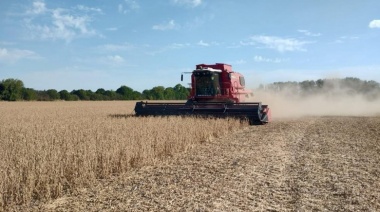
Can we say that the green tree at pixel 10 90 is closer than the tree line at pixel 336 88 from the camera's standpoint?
No

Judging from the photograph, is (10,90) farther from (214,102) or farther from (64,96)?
(214,102)

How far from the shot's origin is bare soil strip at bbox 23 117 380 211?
4387 mm

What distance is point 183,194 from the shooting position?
480 cm

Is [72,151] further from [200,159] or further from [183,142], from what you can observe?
[183,142]

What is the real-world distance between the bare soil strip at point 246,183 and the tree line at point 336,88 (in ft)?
80.4

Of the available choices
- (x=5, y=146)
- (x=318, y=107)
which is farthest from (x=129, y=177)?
(x=318, y=107)

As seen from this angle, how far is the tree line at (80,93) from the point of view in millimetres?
53031

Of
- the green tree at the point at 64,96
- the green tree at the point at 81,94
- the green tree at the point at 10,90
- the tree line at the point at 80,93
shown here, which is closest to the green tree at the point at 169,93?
the tree line at the point at 80,93

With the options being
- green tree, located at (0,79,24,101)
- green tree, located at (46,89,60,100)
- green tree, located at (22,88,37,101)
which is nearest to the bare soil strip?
green tree, located at (0,79,24,101)

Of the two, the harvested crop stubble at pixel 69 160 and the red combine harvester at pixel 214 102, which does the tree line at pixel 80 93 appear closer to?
the red combine harvester at pixel 214 102

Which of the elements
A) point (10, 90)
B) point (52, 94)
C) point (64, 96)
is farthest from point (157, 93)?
point (10, 90)

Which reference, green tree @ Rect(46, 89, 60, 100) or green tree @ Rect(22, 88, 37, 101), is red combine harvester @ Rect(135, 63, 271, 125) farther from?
green tree @ Rect(46, 89, 60, 100)

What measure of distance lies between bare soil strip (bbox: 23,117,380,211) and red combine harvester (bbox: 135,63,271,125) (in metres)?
5.92

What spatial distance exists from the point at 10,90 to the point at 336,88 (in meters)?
43.8
